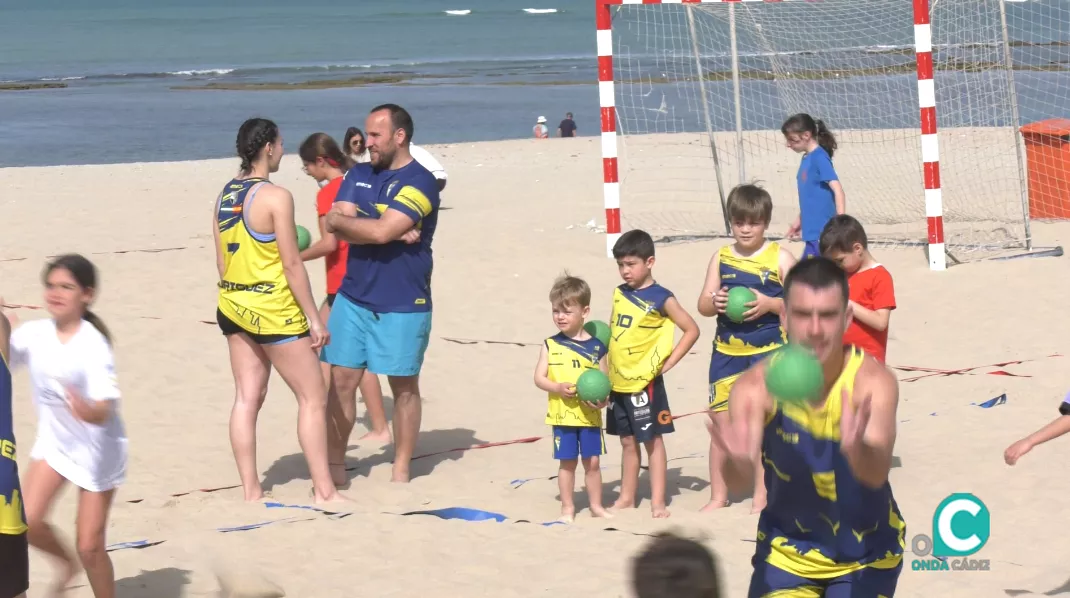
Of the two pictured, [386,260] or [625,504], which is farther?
[386,260]

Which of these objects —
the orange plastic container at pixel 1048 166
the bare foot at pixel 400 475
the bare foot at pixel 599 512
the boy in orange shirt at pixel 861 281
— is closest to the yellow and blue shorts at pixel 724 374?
the boy in orange shirt at pixel 861 281

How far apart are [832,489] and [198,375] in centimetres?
644

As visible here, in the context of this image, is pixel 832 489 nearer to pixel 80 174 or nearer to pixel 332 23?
pixel 80 174

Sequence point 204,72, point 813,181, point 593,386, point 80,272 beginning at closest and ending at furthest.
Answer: point 80,272 < point 593,386 < point 813,181 < point 204,72

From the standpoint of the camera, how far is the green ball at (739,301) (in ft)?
18.6

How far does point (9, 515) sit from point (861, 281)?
359 cm

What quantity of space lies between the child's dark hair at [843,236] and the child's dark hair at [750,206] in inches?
11.6

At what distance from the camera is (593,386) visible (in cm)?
570

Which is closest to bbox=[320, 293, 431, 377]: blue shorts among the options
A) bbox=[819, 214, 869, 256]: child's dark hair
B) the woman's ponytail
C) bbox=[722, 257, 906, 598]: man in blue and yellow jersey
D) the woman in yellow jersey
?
the woman in yellow jersey

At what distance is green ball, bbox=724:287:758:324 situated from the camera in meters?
5.66

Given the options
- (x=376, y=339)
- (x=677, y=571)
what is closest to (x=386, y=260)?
(x=376, y=339)

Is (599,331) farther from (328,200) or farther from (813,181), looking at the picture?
(813,181)

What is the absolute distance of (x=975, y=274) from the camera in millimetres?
11078

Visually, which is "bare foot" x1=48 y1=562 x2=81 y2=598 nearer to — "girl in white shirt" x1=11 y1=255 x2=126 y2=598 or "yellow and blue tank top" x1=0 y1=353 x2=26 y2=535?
"girl in white shirt" x1=11 y1=255 x2=126 y2=598
